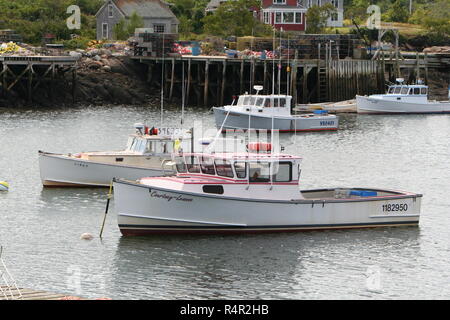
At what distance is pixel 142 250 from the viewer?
2866 centimetres

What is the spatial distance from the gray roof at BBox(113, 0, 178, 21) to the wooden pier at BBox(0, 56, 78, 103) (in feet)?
69.0

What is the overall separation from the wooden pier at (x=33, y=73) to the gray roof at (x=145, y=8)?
21.0m

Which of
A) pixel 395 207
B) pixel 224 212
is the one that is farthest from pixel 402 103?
pixel 224 212

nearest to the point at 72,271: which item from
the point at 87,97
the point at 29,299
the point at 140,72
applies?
the point at 29,299

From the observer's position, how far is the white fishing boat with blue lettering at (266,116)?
55.9 metres

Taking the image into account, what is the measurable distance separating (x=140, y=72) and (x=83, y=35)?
14.6 metres

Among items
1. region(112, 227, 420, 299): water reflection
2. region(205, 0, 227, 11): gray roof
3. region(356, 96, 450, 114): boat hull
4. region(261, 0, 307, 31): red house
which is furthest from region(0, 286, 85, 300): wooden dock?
region(205, 0, 227, 11): gray roof

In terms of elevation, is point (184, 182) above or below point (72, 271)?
above

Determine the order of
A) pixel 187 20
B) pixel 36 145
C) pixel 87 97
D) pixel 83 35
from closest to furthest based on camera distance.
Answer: pixel 36 145 < pixel 87 97 < pixel 83 35 < pixel 187 20

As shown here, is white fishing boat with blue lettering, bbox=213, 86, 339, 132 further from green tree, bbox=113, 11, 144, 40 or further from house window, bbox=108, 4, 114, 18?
house window, bbox=108, 4, 114, 18

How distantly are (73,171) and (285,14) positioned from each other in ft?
191

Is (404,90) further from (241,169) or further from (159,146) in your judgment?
(241,169)

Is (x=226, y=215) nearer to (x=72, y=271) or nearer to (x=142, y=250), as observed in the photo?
(x=142, y=250)

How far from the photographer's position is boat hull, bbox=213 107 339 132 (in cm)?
5603
